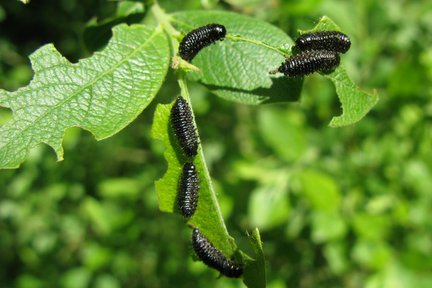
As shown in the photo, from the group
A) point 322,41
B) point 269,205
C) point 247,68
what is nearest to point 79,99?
point 247,68

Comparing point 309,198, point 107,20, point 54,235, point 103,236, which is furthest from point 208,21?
point 54,235

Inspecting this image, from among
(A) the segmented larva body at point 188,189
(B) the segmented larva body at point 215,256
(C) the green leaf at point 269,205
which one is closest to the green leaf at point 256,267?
(B) the segmented larva body at point 215,256

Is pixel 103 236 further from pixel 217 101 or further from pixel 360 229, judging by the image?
pixel 360 229

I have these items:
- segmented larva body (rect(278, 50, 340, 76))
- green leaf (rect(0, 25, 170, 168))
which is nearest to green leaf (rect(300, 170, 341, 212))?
segmented larva body (rect(278, 50, 340, 76))

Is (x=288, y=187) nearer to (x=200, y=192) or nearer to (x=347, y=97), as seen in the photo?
(x=347, y=97)

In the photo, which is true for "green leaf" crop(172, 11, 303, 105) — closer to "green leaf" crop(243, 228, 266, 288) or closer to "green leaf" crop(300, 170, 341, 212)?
"green leaf" crop(243, 228, 266, 288)

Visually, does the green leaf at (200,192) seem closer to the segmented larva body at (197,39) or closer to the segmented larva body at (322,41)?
the segmented larva body at (197,39)
